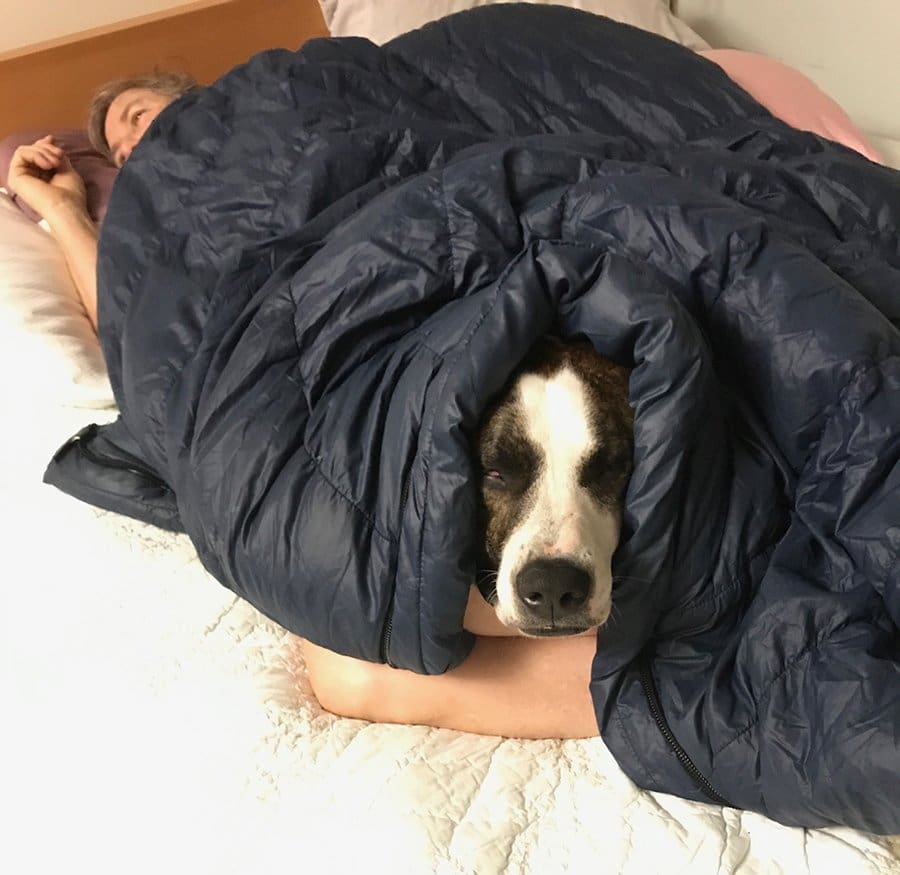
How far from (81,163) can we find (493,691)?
1.74 meters

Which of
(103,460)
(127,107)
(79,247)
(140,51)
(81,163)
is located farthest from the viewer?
(140,51)

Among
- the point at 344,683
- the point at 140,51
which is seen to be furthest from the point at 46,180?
the point at 344,683

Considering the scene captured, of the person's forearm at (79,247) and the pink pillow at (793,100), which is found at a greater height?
the pink pillow at (793,100)

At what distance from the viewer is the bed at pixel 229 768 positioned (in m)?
1.00

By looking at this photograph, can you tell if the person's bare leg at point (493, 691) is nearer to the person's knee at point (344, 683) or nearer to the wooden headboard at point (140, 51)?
the person's knee at point (344, 683)

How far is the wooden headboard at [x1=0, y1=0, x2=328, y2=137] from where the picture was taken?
2.37 metres

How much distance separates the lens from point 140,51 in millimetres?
2484

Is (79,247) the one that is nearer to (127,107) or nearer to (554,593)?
(127,107)

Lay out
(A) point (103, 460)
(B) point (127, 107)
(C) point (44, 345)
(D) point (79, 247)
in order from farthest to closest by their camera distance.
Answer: (B) point (127, 107)
(D) point (79, 247)
(C) point (44, 345)
(A) point (103, 460)

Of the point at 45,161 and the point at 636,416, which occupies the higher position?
the point at 636,416

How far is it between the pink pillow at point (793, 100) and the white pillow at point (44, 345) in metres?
1.45

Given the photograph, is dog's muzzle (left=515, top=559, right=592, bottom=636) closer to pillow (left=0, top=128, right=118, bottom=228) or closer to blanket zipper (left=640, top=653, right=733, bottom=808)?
blanket zipper (left=640, top=653, right=733, bottom=808)

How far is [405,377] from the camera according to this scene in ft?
3.70

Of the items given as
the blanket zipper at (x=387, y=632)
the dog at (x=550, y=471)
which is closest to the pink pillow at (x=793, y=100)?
the dog at (x=550, y=471)
